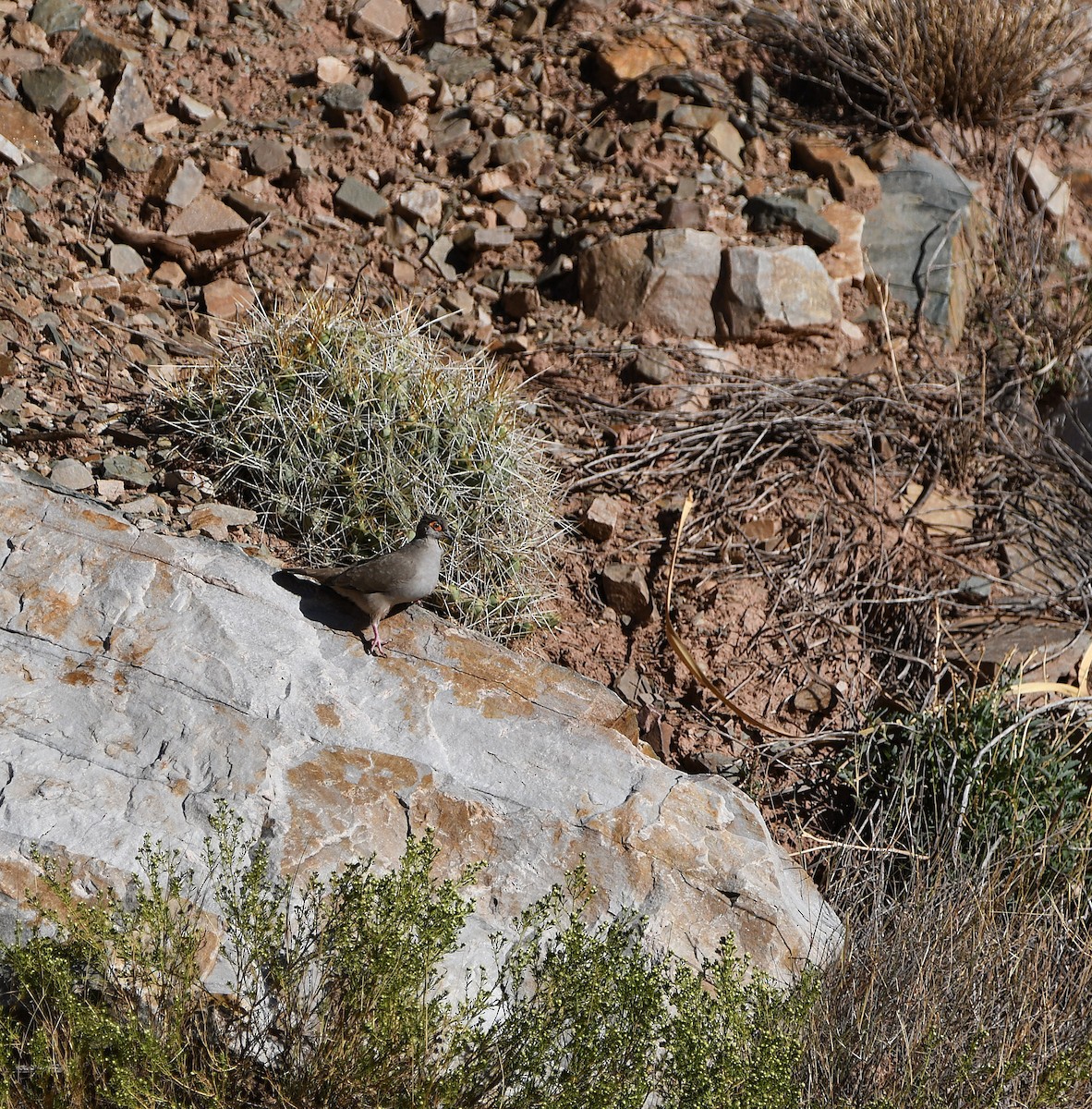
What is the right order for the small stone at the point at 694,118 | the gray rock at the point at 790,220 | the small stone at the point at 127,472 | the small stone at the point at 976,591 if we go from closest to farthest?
the small stone at the point at 127,472 → the small stone at the point at 976,591 → the gray rock at the point at 790,220 → the small stone at the point at 694,118

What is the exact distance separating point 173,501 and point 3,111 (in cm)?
274

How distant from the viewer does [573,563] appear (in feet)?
16.1

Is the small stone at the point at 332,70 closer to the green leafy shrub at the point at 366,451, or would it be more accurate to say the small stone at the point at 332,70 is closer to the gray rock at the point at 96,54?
the gray rock at the point at 96,54

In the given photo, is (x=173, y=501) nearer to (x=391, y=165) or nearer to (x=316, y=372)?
(x=316, y=372)

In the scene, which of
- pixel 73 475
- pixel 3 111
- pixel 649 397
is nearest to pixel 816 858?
pixel 649 397

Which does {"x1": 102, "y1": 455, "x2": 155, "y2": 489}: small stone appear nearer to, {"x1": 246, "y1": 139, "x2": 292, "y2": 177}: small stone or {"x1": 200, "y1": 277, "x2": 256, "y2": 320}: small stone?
{"x1": 200, "y1": 277, "x2": 256, "y2": 320}: small stone

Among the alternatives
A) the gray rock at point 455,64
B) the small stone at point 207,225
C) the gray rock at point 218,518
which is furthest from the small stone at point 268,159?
the gray rock at point 218,518

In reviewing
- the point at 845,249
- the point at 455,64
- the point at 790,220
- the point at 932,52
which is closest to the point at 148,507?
the point at 790,220

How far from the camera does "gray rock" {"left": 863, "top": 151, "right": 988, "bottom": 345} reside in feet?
21.1

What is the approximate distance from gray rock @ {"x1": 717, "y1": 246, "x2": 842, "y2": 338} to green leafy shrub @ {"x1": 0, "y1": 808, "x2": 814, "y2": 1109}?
369 centimetres

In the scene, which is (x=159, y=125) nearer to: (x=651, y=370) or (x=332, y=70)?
(x=332, y=70)

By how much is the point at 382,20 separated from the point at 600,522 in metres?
3.70

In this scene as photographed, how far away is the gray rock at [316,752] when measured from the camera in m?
3.22

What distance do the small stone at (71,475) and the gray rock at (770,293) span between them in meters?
3.21
